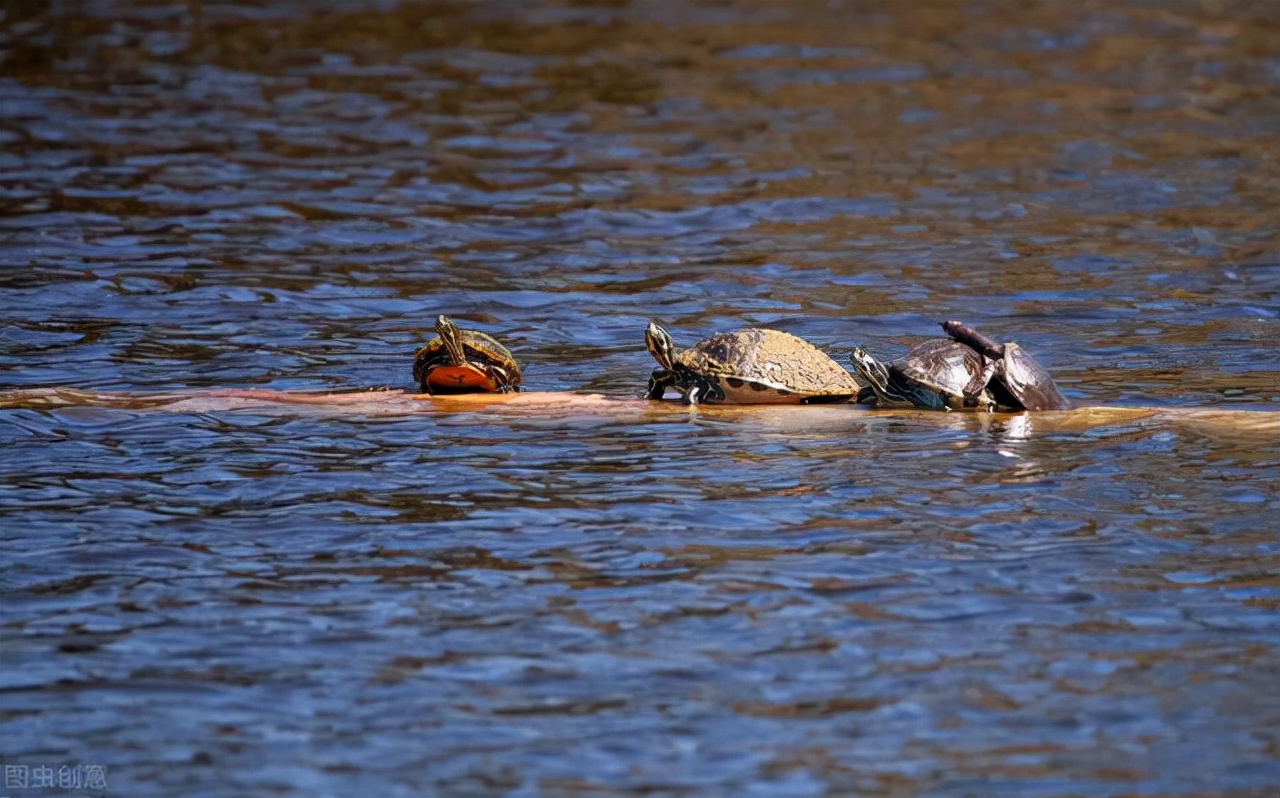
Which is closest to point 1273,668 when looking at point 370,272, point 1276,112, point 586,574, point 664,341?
point 586,574

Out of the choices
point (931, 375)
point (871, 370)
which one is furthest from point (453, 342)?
point (931, 375)

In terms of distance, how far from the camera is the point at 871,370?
838 centimetres

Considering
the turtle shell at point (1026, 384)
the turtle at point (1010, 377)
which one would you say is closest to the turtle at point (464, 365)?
the turtle at point (1010, 377)

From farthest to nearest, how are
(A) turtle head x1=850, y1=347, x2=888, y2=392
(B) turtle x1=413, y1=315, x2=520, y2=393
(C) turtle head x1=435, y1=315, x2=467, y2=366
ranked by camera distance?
(B) turtle x1=413, y1=315, x2=520, y2=393, (C) turtle head x1=435, y1=315, x2=467, y2=366, (A) turtle head x1=850, y1=347, x2=888, y2=392

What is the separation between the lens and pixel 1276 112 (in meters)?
17.1

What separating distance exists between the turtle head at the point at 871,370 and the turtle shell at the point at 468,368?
1.67 metres

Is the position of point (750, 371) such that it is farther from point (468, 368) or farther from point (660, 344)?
point (468, 368)

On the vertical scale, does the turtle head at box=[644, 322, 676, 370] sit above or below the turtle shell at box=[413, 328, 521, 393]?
above

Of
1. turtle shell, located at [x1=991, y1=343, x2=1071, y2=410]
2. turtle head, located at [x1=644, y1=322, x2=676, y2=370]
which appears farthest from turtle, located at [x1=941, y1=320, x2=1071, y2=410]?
turtle head, located at [x1=644, y1=322, x2=676, y2=370]

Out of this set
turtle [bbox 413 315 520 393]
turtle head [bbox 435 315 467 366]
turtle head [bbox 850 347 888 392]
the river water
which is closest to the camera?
Answer: the river water

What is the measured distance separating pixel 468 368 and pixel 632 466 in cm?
131

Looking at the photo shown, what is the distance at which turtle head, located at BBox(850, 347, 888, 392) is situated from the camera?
327 inches

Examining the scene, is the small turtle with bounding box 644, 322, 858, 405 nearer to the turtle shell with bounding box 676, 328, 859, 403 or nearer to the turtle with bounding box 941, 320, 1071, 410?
the turtle shell with bounding box 676, 328, 859, 403

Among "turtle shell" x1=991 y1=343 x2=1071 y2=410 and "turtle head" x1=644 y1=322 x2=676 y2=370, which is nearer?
"turtle shell" x1=991 y1=343 x2=1071 y2=410
